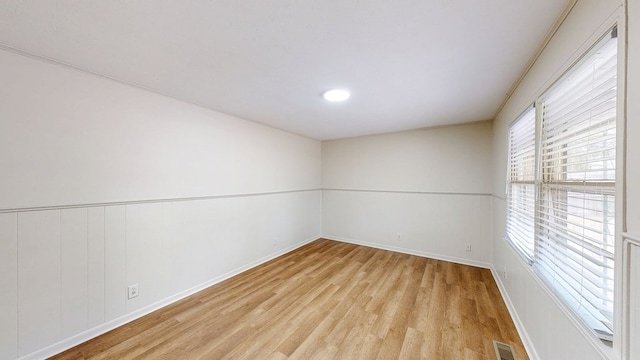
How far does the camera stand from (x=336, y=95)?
2.37 m

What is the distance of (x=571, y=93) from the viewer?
124 cm

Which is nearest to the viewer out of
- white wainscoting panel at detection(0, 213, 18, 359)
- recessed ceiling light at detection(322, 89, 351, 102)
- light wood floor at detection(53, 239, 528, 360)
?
white wainscoting panel at detection(0, 213, 18, 359)

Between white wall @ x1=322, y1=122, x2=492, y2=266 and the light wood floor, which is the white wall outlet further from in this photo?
white wall @ x1=322, y1=122, x2=492, y2=266

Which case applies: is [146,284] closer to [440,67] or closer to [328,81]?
[328,81]

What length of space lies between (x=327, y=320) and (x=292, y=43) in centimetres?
242

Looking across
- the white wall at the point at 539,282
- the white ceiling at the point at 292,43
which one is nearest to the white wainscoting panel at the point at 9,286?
the white ceiling at the point at 292,43

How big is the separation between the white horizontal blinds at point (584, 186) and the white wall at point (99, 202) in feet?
10.7

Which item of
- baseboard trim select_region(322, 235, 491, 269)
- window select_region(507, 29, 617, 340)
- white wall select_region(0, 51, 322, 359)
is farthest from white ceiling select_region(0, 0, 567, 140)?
baseboard trim select_region(322, 235, 491, 269)

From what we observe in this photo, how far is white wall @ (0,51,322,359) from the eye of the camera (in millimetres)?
1597

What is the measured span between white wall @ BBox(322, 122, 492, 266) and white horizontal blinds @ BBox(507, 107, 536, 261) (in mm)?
1172

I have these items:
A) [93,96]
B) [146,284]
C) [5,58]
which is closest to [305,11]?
[93,96]

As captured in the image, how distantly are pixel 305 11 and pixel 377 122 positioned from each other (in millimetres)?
Answer: 2510

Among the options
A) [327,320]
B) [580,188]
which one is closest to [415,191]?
[327,320]

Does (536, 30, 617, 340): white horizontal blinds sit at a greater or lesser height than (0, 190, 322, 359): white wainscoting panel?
greater
